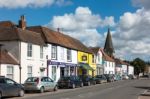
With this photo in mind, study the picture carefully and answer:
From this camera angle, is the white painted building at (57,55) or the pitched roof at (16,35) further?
the white painted building at (57,55)

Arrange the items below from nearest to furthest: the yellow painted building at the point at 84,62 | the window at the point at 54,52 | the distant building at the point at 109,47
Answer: the window at the point at 54,52 → the yellow painted building at the point at 84,62 → the distant building at the point at 109,47

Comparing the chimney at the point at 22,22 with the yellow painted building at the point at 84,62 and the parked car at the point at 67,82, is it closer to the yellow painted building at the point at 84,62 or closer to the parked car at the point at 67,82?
the parked car at the point at 67,82

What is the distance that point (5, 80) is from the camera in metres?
27.8

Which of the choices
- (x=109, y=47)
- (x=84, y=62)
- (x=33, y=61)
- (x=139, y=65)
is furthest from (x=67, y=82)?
(x=139, y=65)

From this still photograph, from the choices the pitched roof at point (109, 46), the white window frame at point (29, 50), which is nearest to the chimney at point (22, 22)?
the white window frame at point (29, 50)

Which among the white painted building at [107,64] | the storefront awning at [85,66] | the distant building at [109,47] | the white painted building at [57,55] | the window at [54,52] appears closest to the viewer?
the white painted building at [57,55]

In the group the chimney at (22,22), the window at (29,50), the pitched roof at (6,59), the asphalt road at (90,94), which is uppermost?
the chimney at (22,22)

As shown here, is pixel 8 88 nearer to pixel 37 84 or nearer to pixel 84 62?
pixel 37 84

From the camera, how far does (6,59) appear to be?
3819 centimetres

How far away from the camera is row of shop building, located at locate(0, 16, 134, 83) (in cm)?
3991

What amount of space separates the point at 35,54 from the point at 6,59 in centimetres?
632

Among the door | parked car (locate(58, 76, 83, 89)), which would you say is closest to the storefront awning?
parked car (locate(58, 76, 83, 89))

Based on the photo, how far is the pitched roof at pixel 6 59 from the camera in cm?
3709

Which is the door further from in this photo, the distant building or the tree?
the tree
